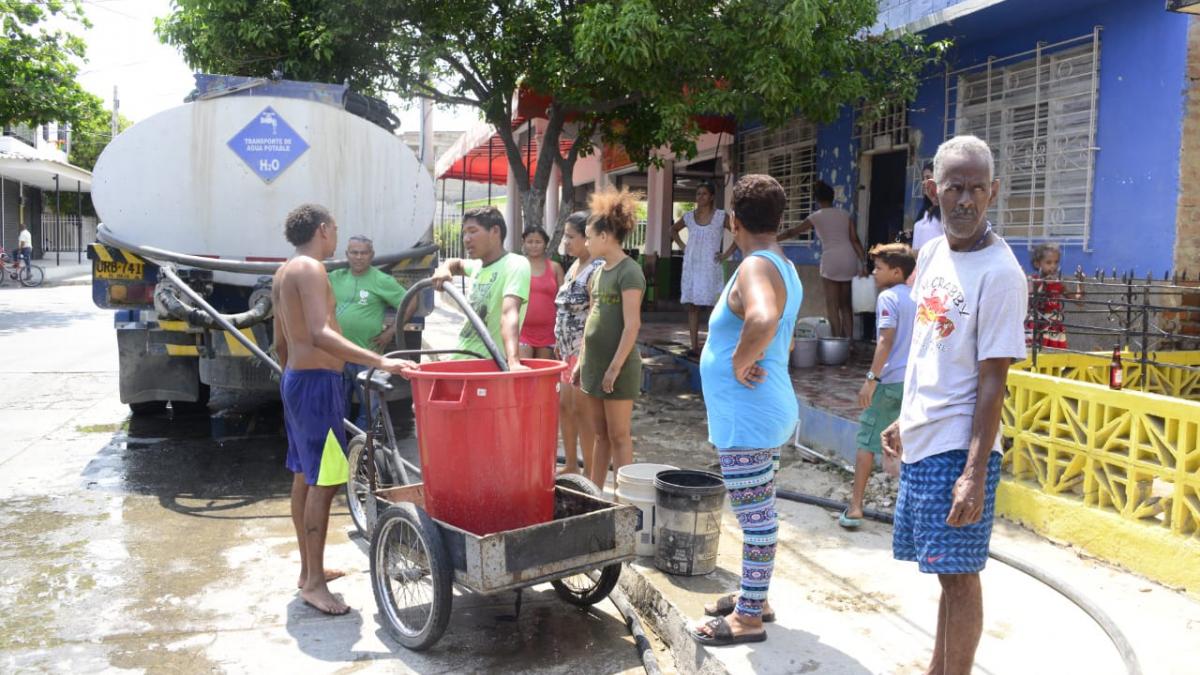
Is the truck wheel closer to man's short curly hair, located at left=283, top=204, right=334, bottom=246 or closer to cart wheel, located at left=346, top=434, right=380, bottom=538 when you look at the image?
cart wheel, located at left=346, top=434, right=380, bottom=538

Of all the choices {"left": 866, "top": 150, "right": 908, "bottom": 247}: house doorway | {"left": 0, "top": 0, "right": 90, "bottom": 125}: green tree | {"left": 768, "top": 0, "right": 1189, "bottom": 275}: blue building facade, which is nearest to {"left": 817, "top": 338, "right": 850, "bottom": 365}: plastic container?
{"left": 768, "top": 0, "right": 1189, "bottom": 275}: blue building facade

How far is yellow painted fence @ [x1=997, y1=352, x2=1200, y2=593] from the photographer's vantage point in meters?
4.04

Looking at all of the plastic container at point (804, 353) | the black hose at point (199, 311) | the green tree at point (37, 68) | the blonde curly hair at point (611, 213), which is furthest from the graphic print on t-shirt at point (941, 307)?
the green tree at point (37, 68)

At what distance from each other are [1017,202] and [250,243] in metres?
6.27

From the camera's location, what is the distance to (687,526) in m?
4.13

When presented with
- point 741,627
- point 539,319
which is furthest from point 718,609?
point 539,319

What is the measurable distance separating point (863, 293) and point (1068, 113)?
2558 millimetres

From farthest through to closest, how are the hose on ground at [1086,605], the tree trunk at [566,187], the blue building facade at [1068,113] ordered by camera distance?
the tree trunk at [566,187]
the blue building facade at [1068,113]
the hose on ground at [1086,605]

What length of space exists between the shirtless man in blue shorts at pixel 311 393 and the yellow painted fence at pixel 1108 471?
3.48 meters

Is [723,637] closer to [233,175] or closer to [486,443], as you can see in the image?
[486,443]

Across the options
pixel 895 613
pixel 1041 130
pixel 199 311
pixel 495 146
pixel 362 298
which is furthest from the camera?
pixel 495 146

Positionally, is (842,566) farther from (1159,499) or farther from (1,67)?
(1,67)

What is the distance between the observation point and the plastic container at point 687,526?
4094 millimetres

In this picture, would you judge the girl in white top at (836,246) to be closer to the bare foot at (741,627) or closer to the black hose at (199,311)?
the black hose at (199,311)
